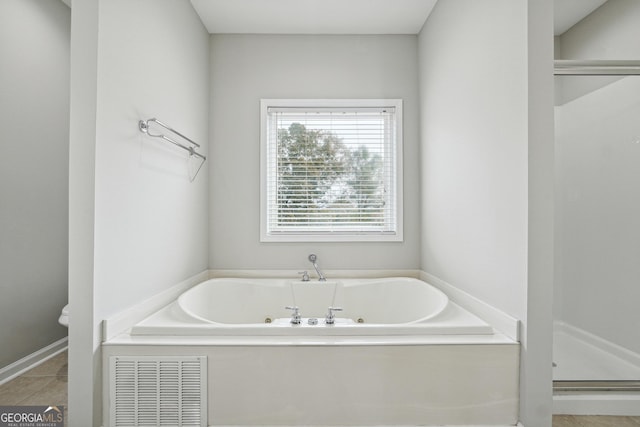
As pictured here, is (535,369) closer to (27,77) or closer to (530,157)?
(530,157)

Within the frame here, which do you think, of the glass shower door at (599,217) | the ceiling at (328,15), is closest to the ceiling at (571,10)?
the ceiling at (328,15)

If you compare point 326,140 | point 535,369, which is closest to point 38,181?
point 326,140

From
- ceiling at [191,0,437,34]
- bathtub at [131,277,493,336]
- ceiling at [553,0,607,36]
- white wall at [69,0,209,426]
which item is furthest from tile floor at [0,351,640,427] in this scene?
ceiling at [191,0,437,34]

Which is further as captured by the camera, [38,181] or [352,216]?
[352,216]

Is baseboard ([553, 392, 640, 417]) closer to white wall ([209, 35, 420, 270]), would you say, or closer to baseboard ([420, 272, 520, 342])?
baseboard ([420, 272, 520, 342])

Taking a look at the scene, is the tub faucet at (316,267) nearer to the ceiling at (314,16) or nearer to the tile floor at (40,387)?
the tile floor at (40,387)

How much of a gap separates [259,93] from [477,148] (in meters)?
1.75

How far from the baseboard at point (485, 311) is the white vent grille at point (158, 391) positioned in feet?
4.49

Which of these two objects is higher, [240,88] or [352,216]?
[240,88]

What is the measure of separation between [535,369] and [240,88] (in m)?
2.65

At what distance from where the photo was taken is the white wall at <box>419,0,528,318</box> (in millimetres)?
1557

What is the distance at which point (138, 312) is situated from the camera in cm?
178

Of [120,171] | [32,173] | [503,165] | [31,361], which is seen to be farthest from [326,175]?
[31,361]

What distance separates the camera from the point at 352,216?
2904 millimetres
